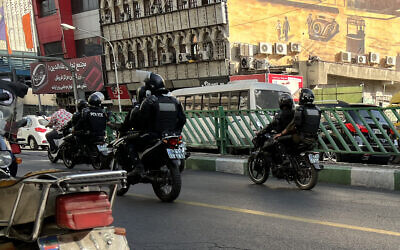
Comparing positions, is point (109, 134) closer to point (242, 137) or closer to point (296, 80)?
point (242, 137)

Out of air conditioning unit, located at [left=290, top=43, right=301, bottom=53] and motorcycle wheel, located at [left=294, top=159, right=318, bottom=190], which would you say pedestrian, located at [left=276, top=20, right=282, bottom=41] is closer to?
air conditioning unit, located at [left=290, top=43, right=301, bottom=53]

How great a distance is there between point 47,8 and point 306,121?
40487 mm

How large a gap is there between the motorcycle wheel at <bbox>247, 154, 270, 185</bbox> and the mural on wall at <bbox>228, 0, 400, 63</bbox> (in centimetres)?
2405

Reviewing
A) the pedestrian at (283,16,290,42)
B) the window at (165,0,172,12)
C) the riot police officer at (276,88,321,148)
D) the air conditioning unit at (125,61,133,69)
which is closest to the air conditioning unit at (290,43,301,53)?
the pedestrian at (283,16,290,42)

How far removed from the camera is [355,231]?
14.9 ft

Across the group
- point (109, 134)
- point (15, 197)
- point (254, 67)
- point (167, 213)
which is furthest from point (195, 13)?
point (15, 197)

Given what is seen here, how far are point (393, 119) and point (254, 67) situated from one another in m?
22.9

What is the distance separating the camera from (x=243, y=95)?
52.9ft

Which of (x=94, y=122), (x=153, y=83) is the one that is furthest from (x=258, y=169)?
(x=94, y=122)

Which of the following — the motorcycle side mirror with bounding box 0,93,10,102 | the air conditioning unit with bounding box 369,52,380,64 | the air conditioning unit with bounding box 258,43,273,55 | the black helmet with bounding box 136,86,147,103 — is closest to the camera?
the motorcycle side mirror with bounding box 0,93,10,102

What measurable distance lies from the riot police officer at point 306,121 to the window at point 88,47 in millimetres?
33824

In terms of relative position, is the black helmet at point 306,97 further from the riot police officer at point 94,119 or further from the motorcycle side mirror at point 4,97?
the riot police officer at point 94,119

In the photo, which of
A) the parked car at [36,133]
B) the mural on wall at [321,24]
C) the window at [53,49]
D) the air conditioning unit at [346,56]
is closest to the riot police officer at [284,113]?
the parked car at [36,133]

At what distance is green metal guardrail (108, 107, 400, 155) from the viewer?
25.5 ft
